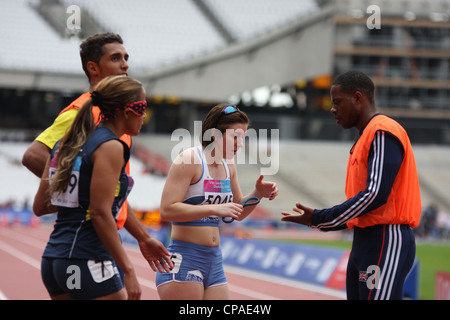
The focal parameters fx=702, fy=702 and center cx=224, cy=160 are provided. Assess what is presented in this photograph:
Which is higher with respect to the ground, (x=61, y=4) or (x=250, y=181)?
(x=61, y=4)

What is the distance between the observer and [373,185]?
12.6 feet

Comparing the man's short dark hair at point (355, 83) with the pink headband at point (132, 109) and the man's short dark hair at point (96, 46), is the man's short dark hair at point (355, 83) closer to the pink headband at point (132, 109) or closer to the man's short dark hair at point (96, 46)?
the pink headband at point (132, 109)

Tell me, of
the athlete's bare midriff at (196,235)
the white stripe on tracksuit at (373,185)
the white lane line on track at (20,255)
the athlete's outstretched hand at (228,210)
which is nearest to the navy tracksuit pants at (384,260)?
the white stripe on tracksuit at (373,185)

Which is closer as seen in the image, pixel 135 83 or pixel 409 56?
pixel 135 83

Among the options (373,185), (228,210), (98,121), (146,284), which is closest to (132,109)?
(98,121)

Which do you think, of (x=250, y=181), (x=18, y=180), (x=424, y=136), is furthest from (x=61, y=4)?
(x=424, y=136)

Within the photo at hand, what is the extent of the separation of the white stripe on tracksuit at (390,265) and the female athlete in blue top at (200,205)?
97cm

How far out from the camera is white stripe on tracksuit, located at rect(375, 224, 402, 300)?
391cm

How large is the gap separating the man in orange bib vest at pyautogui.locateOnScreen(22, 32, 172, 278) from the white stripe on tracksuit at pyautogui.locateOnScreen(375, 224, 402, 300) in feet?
3.91

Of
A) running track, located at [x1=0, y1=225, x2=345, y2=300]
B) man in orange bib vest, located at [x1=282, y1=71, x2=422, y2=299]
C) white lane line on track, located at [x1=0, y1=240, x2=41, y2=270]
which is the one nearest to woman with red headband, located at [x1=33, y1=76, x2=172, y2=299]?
man in orange bib vest, located at [x1=282, y1=71, x2=422, y2=299]

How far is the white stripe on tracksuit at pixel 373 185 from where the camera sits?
3.84 meters
